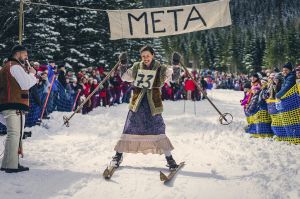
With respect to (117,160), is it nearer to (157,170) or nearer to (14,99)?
(157,170)

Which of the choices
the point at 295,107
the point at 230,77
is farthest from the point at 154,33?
the point at 230,77

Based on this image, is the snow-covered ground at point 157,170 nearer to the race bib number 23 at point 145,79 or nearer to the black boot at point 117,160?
the black boot at point 117,160

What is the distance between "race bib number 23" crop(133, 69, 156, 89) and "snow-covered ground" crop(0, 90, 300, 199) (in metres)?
1.32

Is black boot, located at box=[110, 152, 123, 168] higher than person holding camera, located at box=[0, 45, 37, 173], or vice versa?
person holding camera, located at box=[0, 45, 37, 173]

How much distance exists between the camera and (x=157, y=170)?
626 cm

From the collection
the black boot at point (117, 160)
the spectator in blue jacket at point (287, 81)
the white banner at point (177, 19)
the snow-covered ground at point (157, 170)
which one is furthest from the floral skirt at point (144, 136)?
the white banner at point (177, 19)

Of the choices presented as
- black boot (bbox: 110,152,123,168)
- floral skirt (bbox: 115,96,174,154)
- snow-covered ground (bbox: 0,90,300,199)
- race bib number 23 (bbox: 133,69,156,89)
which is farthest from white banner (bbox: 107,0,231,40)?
black boot (bbox: 110,152,123,168)

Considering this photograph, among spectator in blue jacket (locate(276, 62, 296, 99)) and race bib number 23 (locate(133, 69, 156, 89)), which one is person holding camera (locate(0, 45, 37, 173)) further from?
spectator in blue jacket (locate(276, 62, 296, 99))

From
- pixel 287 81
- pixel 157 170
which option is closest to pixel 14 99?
pixel 157 170

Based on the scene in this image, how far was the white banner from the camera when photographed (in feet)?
34.3

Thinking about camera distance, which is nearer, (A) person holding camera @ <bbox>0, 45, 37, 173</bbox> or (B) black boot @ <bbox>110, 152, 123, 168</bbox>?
(A) person holding camera @ <bbox>0, 45, 37, 173</bbox>

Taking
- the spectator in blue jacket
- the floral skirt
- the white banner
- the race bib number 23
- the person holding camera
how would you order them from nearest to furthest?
1. the person holding camera
2. the floral skirt
3. the race bib number 23
4. the spectator in blue jacket
5. the white banner

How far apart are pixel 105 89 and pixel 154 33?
8708 millimetres

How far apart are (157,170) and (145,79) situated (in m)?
1.43
